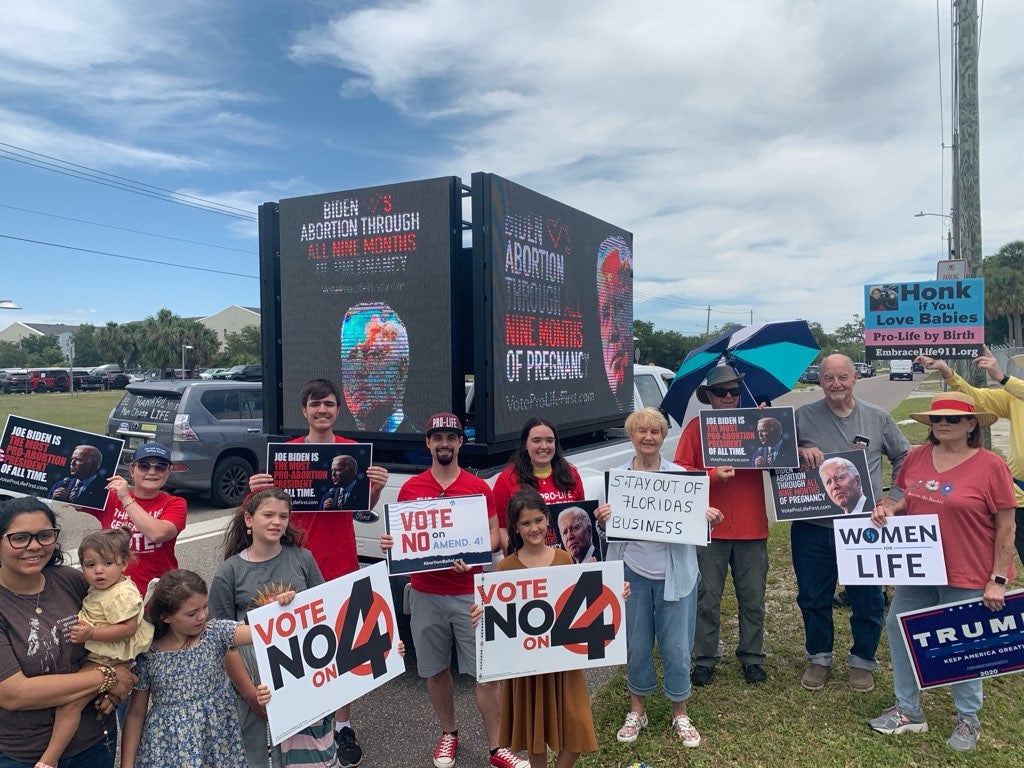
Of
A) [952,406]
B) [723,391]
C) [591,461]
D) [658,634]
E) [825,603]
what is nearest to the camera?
[952,406]

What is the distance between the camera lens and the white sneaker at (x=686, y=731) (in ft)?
11.4

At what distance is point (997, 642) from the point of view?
3434 mm

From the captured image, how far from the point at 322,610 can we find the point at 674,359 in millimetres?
52392

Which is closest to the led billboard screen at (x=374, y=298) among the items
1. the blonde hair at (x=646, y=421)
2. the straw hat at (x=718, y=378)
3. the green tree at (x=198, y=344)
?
the blonde hair at (x=646, y=421)

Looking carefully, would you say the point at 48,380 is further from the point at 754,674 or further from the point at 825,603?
the point at 825,603

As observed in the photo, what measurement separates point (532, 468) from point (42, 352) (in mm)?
98089

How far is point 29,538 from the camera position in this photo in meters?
2.22

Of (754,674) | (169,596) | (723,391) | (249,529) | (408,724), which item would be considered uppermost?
(723,391)

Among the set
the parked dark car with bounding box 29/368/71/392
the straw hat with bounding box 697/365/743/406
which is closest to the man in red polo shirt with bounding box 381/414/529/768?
the straw hat with bounding box 697/365/743/406

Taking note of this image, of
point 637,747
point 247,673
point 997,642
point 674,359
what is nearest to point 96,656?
point 247,673

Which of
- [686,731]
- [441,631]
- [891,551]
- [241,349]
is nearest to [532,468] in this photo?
[441,631]

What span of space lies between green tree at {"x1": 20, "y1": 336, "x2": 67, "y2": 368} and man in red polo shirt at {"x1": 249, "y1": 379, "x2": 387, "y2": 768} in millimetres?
81746

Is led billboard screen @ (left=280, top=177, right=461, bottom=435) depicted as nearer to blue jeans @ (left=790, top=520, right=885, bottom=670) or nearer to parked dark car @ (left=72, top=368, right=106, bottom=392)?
blue jeans @ (left=790, top=520, right=885, bottom=670)

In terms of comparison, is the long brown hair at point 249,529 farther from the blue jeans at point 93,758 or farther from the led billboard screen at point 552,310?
the led billboard screen at point 552,310
